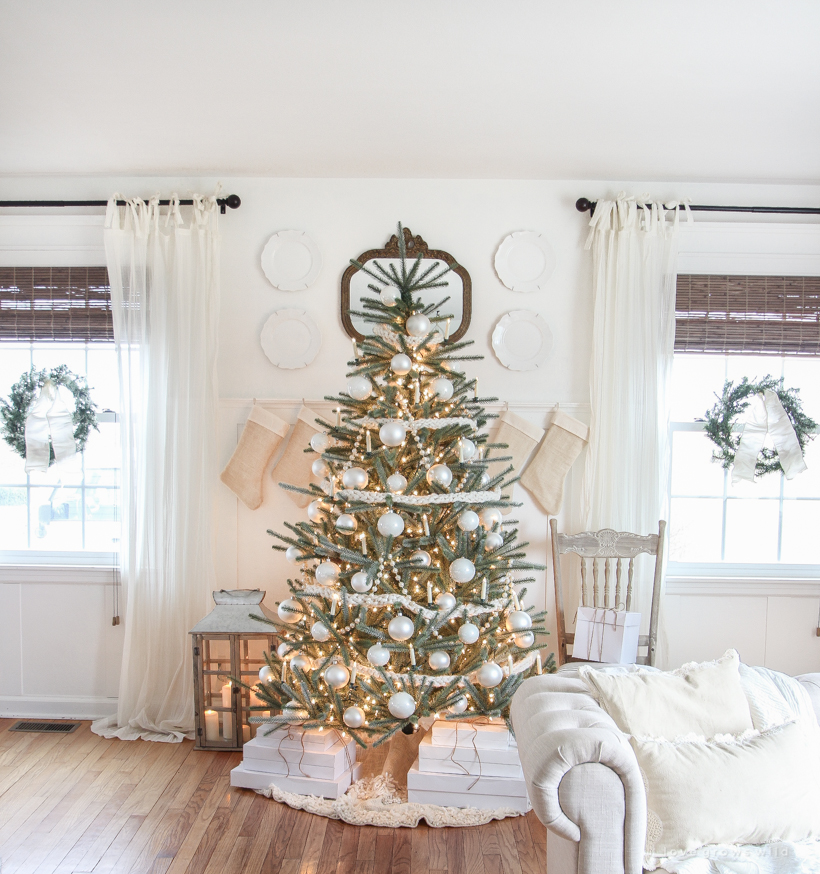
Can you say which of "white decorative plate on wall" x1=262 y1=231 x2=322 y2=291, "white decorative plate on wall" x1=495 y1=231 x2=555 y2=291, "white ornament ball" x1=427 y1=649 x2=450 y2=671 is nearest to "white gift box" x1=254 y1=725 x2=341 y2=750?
"white ornament ball" x1=427 y1=649 x2=450 y2=671

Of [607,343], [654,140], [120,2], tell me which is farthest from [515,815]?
[120,2]

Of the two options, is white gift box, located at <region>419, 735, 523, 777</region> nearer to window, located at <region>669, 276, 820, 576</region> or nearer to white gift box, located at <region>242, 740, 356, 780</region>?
white gift box, located at <region>242, 740, 356, 780</region>

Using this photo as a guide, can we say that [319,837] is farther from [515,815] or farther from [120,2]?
[120,2]

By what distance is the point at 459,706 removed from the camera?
242cm

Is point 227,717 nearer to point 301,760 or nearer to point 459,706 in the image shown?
point 301,760

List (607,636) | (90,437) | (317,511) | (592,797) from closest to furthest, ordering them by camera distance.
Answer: (592,797) → (317,511) → (607,636) → (90,437)

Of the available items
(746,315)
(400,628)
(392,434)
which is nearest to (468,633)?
(400,628)

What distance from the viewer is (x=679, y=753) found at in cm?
162

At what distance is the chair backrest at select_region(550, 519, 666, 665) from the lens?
2.96m

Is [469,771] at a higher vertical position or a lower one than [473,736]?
lower

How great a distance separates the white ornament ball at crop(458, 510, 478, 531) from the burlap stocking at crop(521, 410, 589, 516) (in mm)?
829

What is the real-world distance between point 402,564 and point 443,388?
2.02 ft

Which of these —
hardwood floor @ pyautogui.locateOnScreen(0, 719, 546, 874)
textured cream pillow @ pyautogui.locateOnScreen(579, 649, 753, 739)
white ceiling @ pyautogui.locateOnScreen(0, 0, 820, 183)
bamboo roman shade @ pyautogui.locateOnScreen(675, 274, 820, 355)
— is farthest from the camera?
bamboo roman shade @ pyautogui.locateOnScreen(675, 274, 820, 355)

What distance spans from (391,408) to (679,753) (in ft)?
4.41
